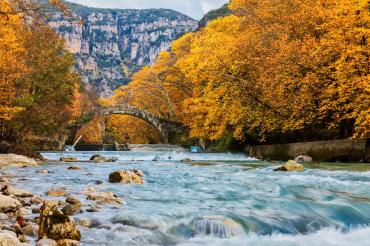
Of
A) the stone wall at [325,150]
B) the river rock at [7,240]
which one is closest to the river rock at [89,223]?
the river rock at [7,240]

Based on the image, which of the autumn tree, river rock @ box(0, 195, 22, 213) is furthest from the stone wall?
river rock @ box(0, 195, 22, 213)

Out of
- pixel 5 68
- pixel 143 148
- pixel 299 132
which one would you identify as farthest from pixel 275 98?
pixel 143 148

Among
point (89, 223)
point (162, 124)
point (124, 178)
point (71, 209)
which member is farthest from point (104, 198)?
point (162, 124)

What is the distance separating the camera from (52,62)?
33.2 meters

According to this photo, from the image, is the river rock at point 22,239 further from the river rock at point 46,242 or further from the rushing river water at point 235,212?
the rushing river water at point 235,212

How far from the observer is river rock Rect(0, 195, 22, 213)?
333 inches

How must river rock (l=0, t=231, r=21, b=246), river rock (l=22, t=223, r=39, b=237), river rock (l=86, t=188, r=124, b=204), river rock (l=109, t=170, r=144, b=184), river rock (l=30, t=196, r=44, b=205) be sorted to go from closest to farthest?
river rock (l=0, t=231, r=21, b=246) → river rock (l=22, t=223, r=39, b=237) → river rock (l=30, t=196, r=44, b=205) → river rock (l=86, t=188, r=124, b=204) → river rock (l=109, t=170, r=144, b=184)

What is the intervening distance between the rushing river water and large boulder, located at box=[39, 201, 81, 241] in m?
0.27

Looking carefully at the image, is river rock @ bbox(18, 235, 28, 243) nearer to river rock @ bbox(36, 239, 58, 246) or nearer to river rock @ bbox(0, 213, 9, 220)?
river rock @ bbox(36, 239, 58, 246)

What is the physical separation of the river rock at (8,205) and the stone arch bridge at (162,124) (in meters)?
39.7

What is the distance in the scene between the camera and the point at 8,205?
8625mm

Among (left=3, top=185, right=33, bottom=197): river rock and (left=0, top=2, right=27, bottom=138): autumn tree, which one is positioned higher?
(left=0, top=2, right=27, bottom=138): autumn tree

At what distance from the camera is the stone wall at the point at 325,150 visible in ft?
70.2

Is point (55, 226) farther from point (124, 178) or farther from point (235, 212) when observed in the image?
point (124, 178)
